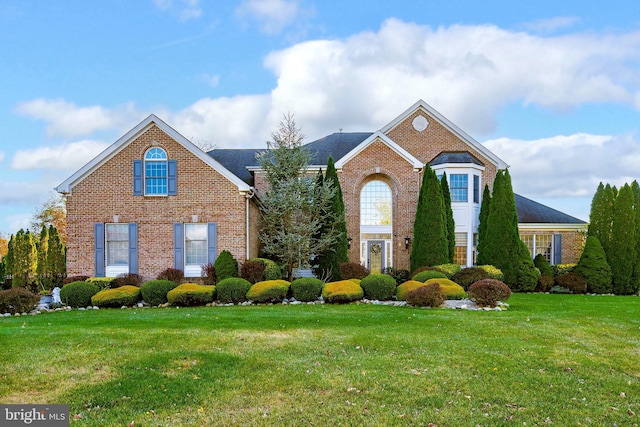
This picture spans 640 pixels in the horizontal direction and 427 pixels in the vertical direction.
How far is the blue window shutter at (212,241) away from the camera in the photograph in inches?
759

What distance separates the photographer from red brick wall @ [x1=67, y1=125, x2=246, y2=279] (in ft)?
63.2

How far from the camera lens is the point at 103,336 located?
9.70 m

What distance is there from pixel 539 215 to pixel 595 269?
16.6 feet

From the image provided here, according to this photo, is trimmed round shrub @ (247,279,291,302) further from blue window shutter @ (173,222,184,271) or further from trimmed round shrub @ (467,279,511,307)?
trimmed round shrub @ (467,279,511,307)

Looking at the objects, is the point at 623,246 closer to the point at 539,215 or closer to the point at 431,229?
the point at 539,215

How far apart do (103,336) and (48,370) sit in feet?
7.57

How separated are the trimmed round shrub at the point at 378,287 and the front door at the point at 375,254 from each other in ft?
27.5

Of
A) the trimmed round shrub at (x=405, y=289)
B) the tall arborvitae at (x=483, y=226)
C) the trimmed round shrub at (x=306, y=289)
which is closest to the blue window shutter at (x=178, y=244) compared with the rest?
the trimmed round shrub at (x=306, y=289)

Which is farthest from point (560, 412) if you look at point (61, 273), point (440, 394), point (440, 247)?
point (61, 273)

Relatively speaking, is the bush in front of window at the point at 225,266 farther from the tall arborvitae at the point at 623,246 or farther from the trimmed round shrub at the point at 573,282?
the tall arborvitae at the point at 623,246

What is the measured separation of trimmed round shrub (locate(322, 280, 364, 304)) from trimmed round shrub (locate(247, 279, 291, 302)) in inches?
53.3

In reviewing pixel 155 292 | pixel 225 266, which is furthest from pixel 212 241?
pixel 155 292

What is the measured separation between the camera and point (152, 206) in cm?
1939

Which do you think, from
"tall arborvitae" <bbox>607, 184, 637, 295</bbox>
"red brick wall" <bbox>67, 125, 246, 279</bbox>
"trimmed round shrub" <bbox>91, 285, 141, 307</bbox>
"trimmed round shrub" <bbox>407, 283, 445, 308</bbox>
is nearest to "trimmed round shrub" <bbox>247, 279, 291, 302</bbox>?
"red brick wall" <bbox>67, 125, 246, 279</bbox>
